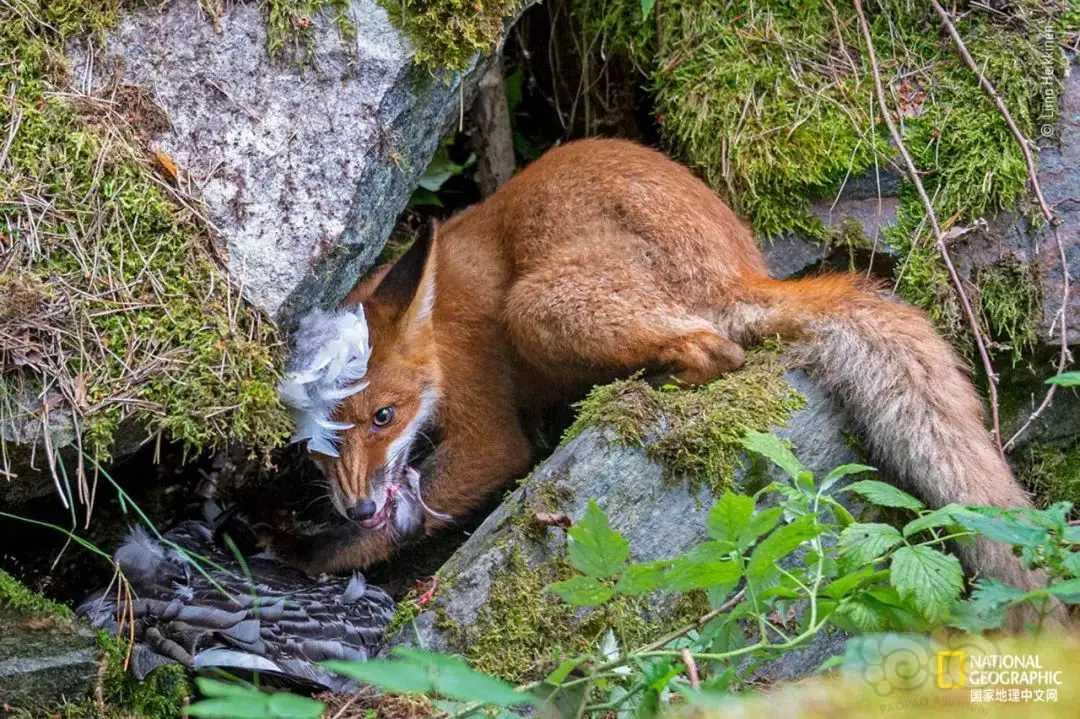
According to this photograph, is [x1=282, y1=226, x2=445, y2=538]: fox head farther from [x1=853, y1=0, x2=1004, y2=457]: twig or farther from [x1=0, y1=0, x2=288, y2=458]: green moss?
[x1=853, y1=0, x2=1004, y2=457]: twig

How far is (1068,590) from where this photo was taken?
11.8 feet

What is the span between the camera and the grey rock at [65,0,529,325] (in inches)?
208

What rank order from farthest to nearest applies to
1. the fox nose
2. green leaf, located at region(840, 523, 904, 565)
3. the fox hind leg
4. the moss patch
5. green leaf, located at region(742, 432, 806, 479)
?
the moss patch → the fox nose → the fox hind leg → green leaf, located at region(742, 432, 806, 479) → green leaf, located at region(840, 523, 904, 565)

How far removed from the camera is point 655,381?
19.5 ft

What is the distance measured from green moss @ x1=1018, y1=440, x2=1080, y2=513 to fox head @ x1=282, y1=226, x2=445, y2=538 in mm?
3477

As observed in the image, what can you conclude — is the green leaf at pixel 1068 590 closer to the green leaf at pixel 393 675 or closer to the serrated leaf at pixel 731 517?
the serrated leaf at pixel 731 517

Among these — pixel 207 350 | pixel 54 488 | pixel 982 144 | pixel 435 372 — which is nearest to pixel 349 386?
pixel 435 372

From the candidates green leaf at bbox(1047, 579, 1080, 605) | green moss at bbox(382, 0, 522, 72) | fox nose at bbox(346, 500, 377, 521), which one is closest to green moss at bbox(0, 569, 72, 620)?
fox nose at bbox(346, 500, 377, 521)

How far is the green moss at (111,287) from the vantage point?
4793mm

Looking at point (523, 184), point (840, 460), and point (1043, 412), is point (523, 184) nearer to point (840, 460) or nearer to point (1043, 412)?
point (840, 460)

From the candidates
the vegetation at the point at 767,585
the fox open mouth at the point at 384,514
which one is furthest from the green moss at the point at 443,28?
the vegetation at the point at 767,585

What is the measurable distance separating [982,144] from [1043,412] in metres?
1.62

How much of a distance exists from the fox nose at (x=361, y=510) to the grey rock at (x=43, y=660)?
1.56m

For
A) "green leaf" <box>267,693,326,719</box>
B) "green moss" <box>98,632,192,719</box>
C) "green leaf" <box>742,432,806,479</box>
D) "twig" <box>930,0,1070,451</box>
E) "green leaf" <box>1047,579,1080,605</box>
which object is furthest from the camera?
"twig" <box>930,0,1070,451</box>
